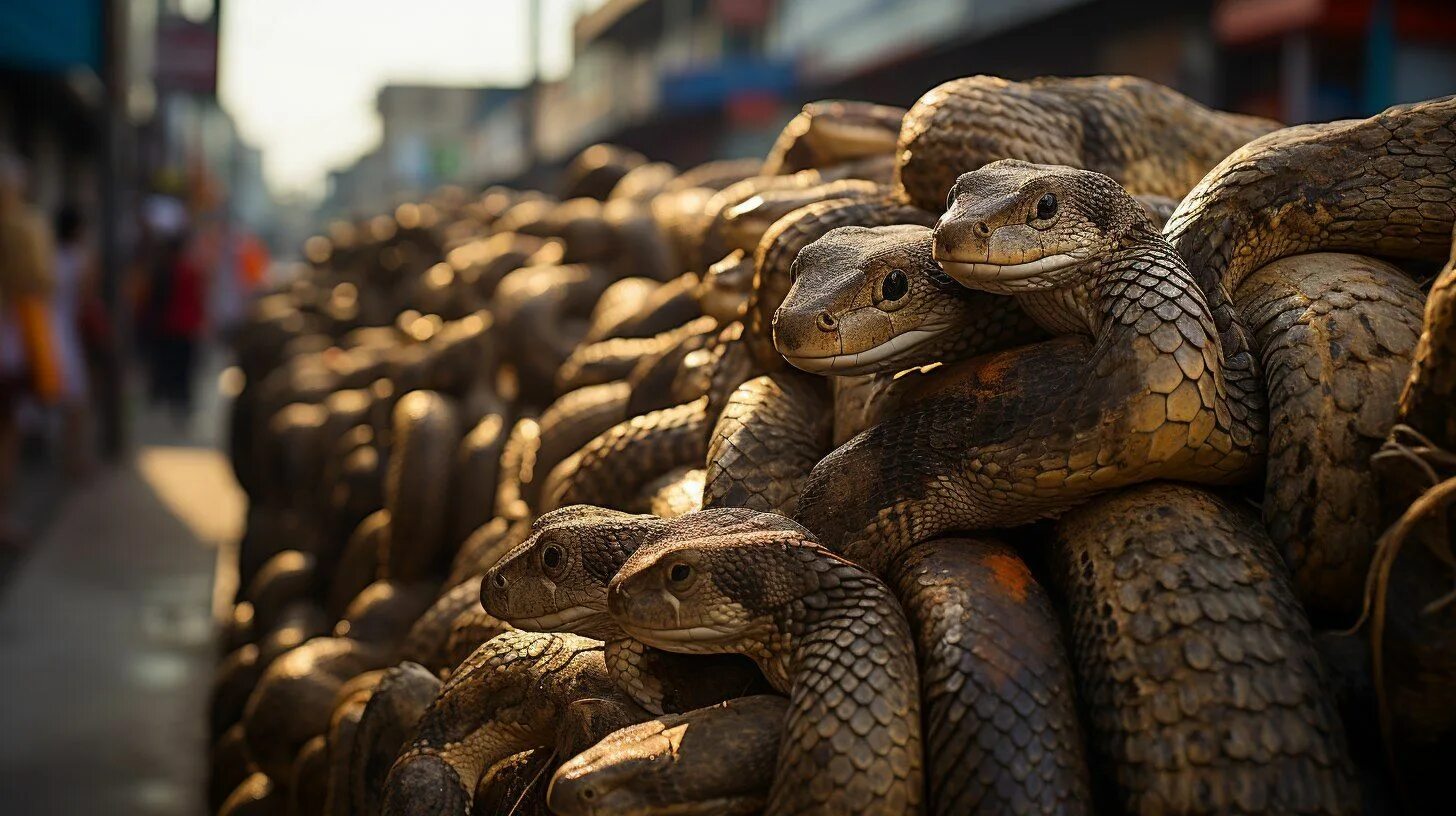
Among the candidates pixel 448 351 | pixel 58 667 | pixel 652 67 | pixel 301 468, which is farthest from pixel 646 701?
pixel 652 67

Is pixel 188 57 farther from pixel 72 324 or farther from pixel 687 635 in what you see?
pixel 687 635

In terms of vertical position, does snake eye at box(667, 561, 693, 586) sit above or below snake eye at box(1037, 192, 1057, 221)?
below

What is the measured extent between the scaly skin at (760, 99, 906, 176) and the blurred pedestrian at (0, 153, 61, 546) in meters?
5.91

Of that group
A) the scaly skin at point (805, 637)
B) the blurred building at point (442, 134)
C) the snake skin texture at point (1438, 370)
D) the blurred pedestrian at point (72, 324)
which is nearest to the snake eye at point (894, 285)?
the scaly skin at point (805, 637)

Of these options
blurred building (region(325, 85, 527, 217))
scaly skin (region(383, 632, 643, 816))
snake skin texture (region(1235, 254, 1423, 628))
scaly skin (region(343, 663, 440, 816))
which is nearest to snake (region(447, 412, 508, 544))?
scaly skin (region(343, 663, 440, 816))

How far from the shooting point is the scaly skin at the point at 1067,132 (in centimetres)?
205

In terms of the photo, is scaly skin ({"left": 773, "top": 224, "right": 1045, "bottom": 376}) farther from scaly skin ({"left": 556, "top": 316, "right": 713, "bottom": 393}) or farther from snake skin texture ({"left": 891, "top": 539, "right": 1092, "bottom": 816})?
scaly skin ({"left": 556, "top": 316, "right": 713, "bottom": 393})

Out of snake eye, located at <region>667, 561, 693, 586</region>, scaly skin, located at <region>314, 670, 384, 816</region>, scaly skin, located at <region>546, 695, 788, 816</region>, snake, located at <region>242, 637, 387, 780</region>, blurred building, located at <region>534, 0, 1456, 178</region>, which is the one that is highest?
blurred building, located at <region>534, 0, 1456, 178</region>

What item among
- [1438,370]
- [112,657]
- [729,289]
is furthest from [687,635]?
[112,657]

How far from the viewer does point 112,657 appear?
18.0 feet

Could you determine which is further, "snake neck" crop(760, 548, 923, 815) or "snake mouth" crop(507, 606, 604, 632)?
"snake mouth" crop(507, 606, 604, 632)

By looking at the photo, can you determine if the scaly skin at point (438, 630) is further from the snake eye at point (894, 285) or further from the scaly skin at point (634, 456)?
the snake eye at point (894, 285)

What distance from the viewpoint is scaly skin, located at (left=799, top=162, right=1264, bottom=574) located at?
1483 mm

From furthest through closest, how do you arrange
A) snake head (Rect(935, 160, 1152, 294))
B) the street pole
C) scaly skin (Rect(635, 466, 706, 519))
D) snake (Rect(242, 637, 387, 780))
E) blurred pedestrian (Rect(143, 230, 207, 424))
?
blurred pedestrian (Rect(143, 230, 207, 424)) < the street pole < snake (Rect(242, 637, 387, 780)) < scaly skin (Rect(635, 466, 706, 519)) < snake head (Rect(935, 160, 1152, 294))
